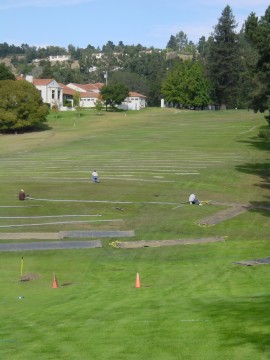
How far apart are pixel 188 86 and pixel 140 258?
130310 millimetres

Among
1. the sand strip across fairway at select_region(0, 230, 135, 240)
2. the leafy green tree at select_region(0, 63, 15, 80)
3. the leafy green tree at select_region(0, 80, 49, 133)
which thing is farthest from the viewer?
the leafy green tree at select_region(0, 63, 15, 80)

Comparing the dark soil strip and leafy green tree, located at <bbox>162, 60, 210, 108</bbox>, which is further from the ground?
leafy green tree, located at <bbox>162, 60, 210, 108</bbox>

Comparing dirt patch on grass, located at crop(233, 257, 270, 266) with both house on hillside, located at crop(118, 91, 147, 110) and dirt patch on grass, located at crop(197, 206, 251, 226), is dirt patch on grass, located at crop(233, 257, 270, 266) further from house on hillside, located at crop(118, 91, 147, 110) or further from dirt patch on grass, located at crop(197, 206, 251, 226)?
house on hillside, located at crop(118, 91, 147, 110)

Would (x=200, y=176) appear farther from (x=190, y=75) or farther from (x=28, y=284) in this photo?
(x=190, y=75)

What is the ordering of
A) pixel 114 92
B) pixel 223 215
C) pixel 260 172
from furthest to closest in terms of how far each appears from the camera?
1. pixel 114 92
2. pixel 260 172
3. pixel 223 215

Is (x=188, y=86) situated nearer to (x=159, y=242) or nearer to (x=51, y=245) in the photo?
(x=159, y=242)

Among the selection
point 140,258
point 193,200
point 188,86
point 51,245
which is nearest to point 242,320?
point 140,258

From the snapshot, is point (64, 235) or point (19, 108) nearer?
point (64, 235)

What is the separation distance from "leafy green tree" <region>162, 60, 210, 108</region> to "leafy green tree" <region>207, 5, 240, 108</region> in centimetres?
327

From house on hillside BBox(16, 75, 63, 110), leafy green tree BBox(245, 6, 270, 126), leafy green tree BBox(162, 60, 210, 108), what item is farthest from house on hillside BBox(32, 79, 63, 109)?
leafy green tree BBox(245, 6, 270, 126)

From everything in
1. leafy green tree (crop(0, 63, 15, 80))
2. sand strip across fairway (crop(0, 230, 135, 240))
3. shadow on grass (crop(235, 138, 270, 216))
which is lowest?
shadow on grass (crop(235, 138, 270, 216))

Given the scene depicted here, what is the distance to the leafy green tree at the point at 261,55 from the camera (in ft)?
209

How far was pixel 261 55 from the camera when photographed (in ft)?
216

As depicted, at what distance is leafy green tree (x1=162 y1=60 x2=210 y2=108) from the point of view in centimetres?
16062
